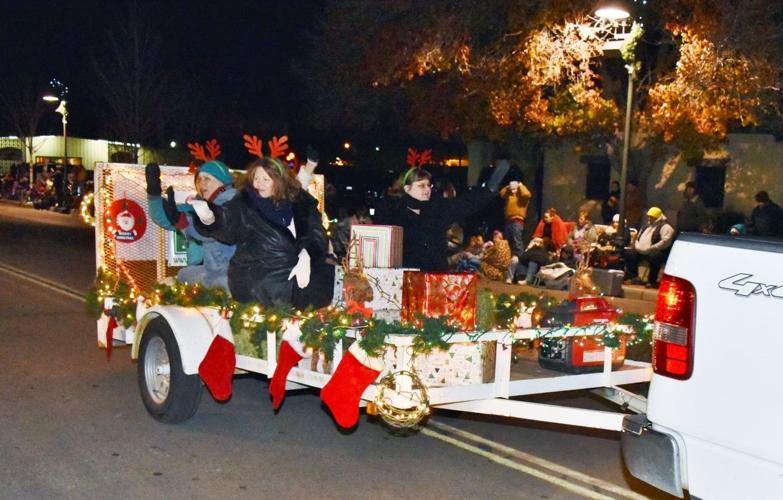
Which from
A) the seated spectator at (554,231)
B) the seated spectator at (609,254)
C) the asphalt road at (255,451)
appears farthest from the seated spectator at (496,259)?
the asphalt road at (255,451)

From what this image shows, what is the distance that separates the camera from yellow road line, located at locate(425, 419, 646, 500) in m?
5.61

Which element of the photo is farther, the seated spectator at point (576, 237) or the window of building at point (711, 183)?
the window of building at point (711, 183)

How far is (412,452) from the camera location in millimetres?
6246

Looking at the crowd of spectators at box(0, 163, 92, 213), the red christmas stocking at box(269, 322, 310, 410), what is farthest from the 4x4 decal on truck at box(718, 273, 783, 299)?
the crowd of spectators at box(0, 163, 92, 213)

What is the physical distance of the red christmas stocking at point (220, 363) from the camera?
609cm

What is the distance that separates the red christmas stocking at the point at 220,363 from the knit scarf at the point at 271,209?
0.85 metres

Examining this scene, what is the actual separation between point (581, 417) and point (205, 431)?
2.88m

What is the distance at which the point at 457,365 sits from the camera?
547 cm

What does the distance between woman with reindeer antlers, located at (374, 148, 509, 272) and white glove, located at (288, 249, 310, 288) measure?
83 centimetres

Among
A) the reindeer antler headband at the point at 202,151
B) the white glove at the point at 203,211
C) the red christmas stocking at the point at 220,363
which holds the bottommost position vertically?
the red christmas stocking at the point at 220,363

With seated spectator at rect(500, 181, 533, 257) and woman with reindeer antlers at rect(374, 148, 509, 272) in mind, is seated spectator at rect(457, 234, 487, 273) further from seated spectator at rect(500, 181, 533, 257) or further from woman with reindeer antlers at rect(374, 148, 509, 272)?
woman with reindeer antlers at rect(374, 148, 509, 272)

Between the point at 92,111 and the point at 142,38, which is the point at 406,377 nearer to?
the point at 142,38

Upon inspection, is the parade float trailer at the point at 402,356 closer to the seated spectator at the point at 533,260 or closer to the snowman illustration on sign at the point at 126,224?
the snowman illustration on sign at the point at 126,224

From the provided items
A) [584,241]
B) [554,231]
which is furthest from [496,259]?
[554,231]
